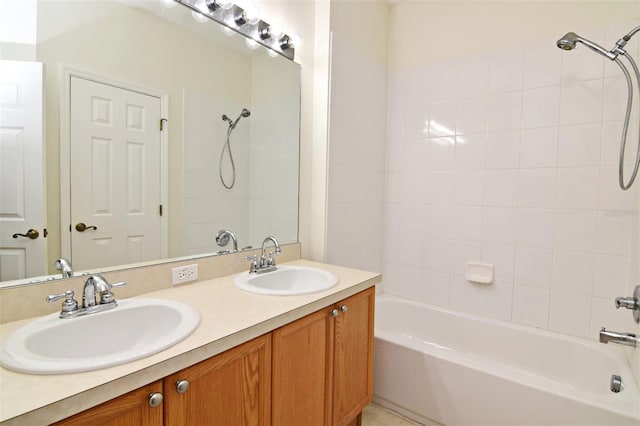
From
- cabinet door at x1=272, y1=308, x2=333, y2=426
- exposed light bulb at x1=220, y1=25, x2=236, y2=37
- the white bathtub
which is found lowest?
the white bathtub

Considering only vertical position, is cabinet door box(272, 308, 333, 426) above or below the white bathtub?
above

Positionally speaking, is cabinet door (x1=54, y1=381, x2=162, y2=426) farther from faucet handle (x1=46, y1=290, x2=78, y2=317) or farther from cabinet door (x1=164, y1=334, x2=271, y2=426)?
faucet handle (x1=46, y1=290, x2=78, y2=317)

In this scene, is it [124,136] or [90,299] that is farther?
[124,136]

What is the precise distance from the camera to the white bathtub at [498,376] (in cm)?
135

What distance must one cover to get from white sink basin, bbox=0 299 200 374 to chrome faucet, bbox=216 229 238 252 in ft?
1.73

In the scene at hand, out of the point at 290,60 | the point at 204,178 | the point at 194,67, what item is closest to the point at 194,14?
the point at 194,67

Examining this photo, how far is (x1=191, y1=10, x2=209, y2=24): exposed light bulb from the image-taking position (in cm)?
146

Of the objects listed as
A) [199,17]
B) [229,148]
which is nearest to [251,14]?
[199,17]

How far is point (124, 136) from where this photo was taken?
4.04ft

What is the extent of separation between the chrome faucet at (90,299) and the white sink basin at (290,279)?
0.49 meters

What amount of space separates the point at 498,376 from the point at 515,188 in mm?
1144

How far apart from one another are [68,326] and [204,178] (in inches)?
32.3

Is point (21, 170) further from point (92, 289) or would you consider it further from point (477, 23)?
point (477, 23)

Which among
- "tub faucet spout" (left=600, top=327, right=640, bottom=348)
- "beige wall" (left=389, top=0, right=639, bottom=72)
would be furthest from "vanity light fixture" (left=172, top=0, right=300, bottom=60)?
"tub faucet spout" (left=600, top=327, right=640, bottom=348)
